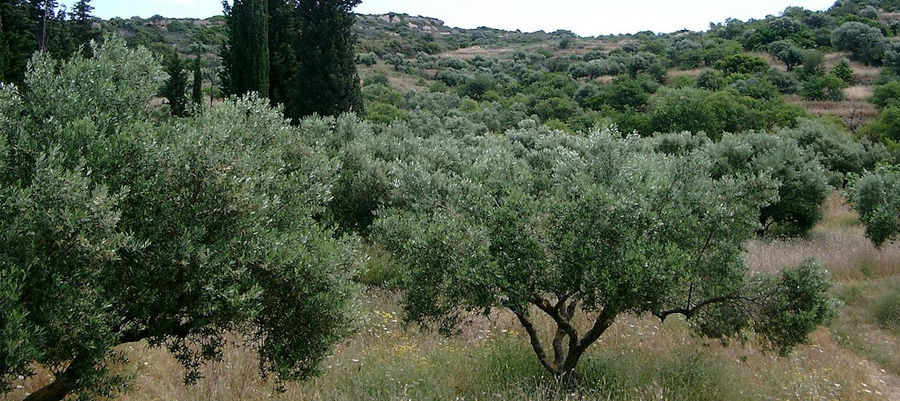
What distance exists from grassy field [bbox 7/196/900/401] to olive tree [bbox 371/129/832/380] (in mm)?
974

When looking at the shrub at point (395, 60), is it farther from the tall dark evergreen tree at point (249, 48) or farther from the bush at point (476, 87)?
the tall dark evergreen tree at point (249, 48)

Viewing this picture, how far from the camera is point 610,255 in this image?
22.6 ft

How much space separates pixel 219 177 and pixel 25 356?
1.97 meters

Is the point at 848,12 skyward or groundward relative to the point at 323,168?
skyward

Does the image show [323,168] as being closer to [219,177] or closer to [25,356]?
[219,177]

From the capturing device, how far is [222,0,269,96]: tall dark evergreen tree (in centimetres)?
2667

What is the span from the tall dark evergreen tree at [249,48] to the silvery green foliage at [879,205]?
77.4 feet

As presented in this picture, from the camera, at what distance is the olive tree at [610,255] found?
6934mm

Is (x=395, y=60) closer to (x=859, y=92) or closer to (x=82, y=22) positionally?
(x=82, y=22)

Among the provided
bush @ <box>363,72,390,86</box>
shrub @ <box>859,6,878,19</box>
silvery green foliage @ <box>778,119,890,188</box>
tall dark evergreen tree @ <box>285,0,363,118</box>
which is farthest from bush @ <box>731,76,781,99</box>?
tall dark evergreen tree @ <box>285,0,363,118</box>

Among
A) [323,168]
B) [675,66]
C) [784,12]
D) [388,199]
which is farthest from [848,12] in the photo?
[323,168]

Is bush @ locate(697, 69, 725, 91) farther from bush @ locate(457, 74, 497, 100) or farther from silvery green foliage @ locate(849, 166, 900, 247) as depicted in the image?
silvery green foliage @ locate(849, 166, 900, 247)

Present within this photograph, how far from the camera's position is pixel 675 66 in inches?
2995

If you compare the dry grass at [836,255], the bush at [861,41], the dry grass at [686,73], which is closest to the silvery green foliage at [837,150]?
the dry grass at [836,255]
